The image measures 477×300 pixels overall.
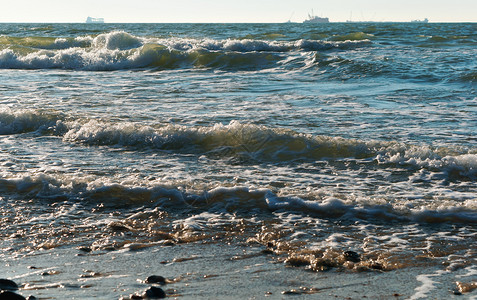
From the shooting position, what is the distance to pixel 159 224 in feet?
16.3

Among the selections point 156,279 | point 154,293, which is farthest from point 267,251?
point 154,293

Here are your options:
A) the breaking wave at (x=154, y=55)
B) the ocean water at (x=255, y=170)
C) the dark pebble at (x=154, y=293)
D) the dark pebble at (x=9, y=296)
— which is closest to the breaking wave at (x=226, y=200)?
the ocean water at (x=255, y=170)

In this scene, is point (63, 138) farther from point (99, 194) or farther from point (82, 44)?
point (82, 44)

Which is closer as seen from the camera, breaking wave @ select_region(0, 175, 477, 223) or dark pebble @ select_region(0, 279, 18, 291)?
dark pebble @ select_region(0, 279, 18, 291)

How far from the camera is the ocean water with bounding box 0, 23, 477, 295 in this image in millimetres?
4520

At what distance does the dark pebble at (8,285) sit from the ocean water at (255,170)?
720 millimetres

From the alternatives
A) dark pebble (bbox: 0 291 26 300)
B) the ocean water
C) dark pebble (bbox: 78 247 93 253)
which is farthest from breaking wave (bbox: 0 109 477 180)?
dark pebble (bbox: 0 291 26 300)

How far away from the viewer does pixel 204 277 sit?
373 centimetres

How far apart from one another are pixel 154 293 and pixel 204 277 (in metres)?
0.45

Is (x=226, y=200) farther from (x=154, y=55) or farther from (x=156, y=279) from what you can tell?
(x=154, y=55)

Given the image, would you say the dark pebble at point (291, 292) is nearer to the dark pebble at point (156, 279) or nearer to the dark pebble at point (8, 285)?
the dark pebble at point (156, 279)

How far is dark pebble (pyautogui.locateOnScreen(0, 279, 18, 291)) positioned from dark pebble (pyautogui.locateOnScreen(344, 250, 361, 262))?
2.16 meters

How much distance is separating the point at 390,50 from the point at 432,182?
696 inches

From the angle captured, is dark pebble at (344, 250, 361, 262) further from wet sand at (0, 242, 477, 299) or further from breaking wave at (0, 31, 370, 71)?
breaking wave at (0, 31, 370, 71)
